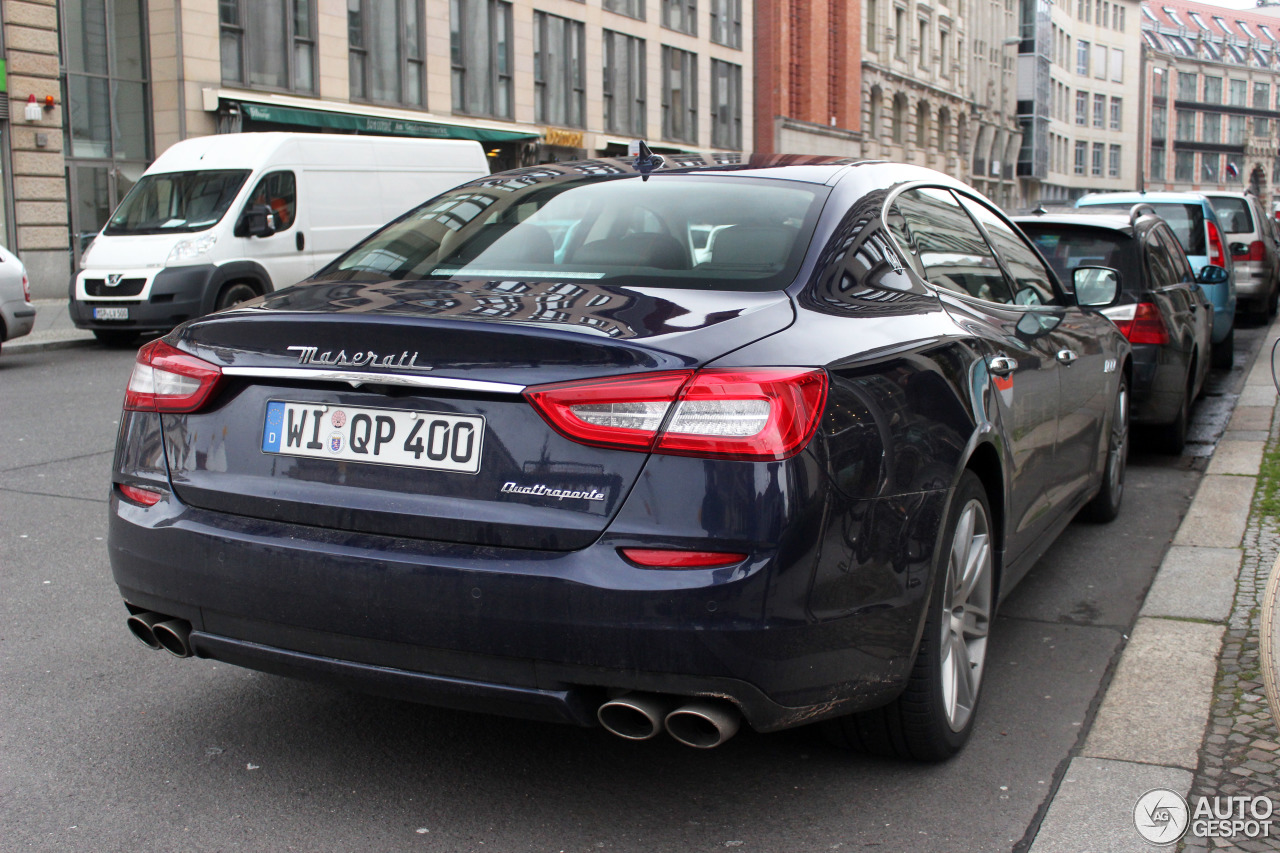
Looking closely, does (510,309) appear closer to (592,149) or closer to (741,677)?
(741,677)

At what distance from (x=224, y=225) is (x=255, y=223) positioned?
1.21 ft

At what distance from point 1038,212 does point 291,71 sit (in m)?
21.1

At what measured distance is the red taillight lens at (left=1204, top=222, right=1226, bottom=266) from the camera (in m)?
13.3

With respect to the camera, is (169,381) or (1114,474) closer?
(169,381)

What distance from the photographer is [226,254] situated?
606 inches

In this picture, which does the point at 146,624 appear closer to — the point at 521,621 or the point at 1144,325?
the point at 521,621

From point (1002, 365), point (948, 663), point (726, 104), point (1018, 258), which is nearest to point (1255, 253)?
point (1018, 258)

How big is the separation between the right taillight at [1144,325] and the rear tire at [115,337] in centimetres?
1224

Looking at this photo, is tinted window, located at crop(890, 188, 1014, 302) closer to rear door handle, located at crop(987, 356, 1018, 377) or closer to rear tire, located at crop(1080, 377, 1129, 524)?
rear door handle, located at crop(987, 356, 1018, 377)

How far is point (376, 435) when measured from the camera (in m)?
2.73

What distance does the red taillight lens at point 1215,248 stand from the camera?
1326 cm

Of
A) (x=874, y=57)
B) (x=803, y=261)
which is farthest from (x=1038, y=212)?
(x=874, y=57)

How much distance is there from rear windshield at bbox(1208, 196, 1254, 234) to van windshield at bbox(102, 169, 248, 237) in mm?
13184

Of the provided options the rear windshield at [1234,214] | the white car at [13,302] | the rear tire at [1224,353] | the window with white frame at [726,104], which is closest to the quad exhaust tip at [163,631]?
the white car at [13,302]
